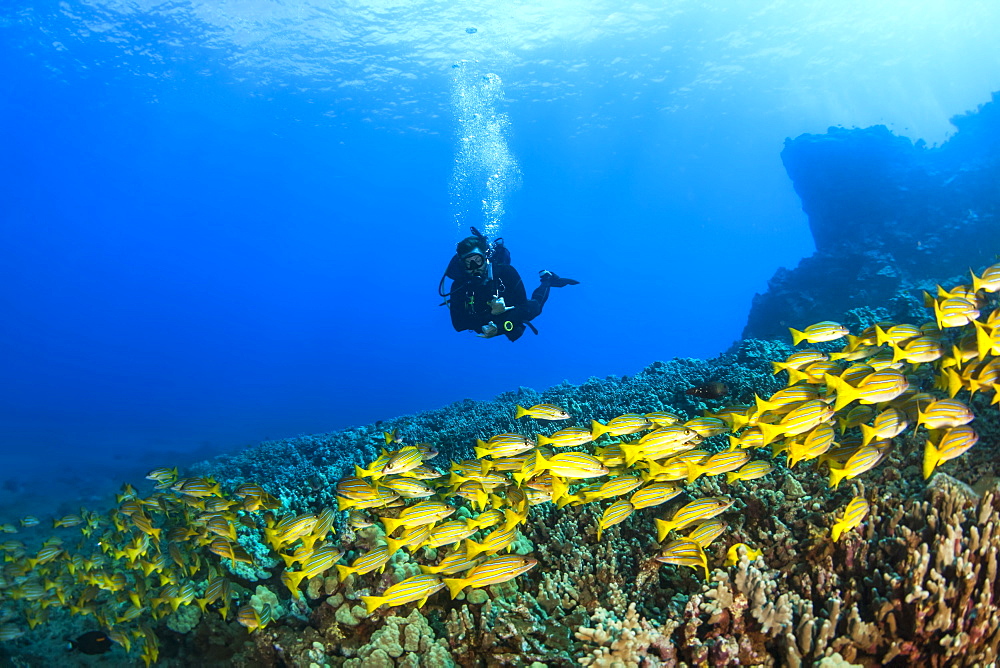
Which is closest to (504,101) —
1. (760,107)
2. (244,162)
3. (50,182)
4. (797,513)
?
(760,107)

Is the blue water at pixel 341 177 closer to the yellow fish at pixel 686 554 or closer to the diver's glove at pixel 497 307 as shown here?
the diver's glove at pixel 497 307

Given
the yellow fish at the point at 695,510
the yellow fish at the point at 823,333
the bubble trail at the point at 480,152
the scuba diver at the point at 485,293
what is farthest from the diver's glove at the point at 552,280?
the bubble trail at the point at 480,152

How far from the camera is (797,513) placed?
3.93 m

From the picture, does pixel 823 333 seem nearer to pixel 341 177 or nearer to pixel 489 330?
pixel 489 330

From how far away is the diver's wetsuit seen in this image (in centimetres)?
1048

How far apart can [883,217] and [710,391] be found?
73.3 ft

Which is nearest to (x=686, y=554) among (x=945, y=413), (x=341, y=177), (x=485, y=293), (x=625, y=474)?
(x=625, y=474)

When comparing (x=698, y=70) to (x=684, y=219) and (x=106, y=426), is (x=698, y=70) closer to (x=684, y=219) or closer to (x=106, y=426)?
(x=106, y=426)

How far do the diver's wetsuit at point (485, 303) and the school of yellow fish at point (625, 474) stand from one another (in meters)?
5.51

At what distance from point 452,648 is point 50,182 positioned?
390ft

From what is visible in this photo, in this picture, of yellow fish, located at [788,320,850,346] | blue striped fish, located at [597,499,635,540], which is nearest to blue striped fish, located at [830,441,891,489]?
yellow fish, located at [788,320,850,346]

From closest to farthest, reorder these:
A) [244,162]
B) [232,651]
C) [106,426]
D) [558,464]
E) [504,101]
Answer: [558,464], [232,651], [106,426], [504,101], [244,162]

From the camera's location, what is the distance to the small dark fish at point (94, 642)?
18.7ft

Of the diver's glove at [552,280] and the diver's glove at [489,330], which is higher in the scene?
the diver's glove at [552,280]
